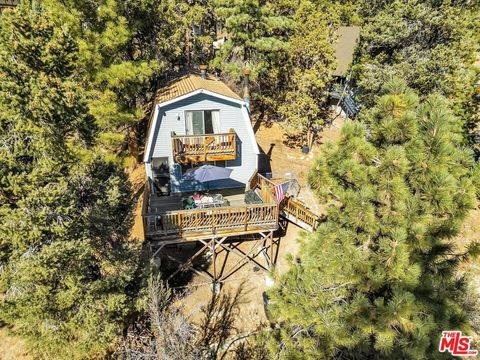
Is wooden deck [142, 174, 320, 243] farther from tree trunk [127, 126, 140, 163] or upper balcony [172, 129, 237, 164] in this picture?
tree trunk [127, 126, 140, 163]

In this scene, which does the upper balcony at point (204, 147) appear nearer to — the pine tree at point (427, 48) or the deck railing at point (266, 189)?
the deck railing at point (266, 189)

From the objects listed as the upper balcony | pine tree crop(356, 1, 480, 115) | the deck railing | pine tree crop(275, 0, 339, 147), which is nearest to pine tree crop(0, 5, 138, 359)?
the upper balcony

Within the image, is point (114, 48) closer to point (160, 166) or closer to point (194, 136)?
point (194, 136)

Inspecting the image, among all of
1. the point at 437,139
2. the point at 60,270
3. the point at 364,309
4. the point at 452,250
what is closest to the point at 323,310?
the point at 364,309

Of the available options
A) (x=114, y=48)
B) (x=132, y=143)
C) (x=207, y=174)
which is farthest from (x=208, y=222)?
(x=114, y=48)

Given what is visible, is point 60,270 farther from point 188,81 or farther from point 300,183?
point 300,183

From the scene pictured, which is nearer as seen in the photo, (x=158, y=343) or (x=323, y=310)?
(x=323, y=310)
